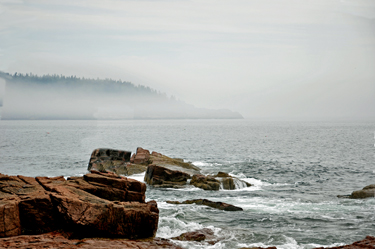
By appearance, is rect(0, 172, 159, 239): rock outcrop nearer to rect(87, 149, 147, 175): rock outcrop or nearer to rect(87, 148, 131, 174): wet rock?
rect(87, 149, 147, 175): rock outcrop

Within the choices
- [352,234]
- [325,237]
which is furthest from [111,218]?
[352,234]

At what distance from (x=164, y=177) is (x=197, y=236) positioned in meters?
16.4

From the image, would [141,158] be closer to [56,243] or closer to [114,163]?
[114,163]

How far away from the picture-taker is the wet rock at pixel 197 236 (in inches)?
591

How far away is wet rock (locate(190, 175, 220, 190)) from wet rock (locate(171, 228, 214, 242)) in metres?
13.2

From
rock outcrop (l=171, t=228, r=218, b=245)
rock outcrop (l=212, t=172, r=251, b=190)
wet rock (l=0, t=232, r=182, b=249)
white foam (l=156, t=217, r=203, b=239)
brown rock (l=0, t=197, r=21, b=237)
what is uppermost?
brown rock (l=0, t=197, r=21, b=237)

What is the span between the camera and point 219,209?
2123 centimetres

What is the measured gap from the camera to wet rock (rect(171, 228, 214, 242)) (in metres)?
15.0

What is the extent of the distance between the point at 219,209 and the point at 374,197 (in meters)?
12.9

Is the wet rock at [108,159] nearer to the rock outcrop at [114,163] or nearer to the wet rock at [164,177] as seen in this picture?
the rock outcrop at [114,163]

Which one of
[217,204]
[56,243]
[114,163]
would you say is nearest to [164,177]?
[114,163]

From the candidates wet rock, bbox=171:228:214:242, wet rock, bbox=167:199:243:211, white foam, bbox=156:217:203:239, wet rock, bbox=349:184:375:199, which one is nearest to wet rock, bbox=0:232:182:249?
wet rock, bbox=171:228:214:242

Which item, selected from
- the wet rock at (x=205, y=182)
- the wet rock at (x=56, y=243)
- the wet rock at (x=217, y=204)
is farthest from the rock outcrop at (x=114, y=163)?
the wet rock at (x=56, y=243)

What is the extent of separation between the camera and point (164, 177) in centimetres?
3144
